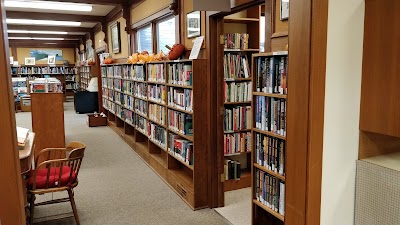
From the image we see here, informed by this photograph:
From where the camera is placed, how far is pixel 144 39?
649cm

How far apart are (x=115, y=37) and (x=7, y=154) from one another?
7.08 meters

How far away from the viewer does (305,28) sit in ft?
4.90

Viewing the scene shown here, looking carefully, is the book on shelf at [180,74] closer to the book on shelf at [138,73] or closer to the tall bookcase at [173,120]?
the tall bookcase at [173,120]

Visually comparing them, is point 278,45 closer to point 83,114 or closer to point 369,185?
point 369,185

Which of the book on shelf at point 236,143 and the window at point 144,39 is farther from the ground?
the window at point 144,39

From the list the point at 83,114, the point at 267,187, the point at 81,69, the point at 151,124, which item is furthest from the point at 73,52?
the point at 267,187

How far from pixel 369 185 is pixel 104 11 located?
7.94 metres

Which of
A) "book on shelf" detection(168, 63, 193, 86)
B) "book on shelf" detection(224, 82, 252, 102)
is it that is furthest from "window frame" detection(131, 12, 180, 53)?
"book on shelf" detection(224, 82, 252, 102)

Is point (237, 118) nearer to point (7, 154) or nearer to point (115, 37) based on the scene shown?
point (7, 154)

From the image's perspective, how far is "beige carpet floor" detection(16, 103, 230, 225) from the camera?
10.8 feet

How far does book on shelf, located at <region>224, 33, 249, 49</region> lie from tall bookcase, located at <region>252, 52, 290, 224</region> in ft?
4.77

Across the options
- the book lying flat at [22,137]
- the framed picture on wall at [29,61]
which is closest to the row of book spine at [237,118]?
the book lying flat at [22,137]

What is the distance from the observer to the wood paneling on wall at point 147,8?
4.96 meters

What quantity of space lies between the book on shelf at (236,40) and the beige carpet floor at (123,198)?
195cm
